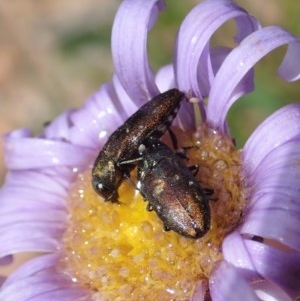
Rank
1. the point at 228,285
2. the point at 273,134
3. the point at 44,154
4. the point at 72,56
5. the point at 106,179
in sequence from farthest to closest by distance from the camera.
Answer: the point at 72,56 → the point at 44,154 → the point at 106,179 → the point at 273,134 → the point at 228,285

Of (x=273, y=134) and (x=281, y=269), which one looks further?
(x=273, y=134)

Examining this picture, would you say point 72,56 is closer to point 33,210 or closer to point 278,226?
point 33,210

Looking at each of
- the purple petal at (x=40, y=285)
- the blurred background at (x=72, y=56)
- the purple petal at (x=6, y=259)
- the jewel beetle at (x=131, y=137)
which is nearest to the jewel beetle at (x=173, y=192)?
the jewel beetle at (x=131, y=137)

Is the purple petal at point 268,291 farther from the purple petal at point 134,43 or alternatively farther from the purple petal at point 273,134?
the purple petal at point 134,43

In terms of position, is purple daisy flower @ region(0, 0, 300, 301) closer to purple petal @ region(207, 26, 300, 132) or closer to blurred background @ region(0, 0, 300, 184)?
purple petal @ region(207, 26, 300, 132)

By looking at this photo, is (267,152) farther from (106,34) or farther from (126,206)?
(106,34)

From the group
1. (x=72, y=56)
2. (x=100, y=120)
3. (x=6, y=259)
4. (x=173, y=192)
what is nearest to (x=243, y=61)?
(x=173, y=192)
